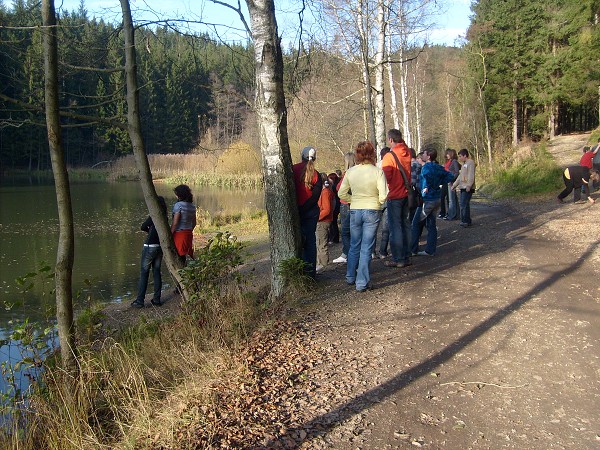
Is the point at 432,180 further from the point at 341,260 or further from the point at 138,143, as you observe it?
the point at 138,143

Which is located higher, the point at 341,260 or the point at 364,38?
the point at 364,38

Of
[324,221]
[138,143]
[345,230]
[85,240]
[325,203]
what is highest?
[138,143]

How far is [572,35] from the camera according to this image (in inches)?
1217

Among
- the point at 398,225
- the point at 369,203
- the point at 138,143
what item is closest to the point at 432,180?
the point at 398,225

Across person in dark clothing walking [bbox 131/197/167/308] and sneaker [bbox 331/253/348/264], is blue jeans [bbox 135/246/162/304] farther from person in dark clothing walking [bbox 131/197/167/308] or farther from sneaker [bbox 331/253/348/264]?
sneaker [bbox 331/253/348/264]

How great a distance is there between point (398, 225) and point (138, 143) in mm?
4042

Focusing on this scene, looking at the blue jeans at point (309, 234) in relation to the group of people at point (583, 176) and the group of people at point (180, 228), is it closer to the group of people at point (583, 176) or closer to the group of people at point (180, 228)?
the group of people at point (180, 228)

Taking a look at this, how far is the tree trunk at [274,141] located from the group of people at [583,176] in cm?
1141

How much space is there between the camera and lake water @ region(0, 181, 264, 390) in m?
12.0

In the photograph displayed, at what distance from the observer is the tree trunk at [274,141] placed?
21.9 feet

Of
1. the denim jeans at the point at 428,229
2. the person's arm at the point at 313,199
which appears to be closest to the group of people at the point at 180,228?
the person's arm at the point at 313,199

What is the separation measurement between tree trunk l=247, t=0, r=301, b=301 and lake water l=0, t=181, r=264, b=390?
2.34 m

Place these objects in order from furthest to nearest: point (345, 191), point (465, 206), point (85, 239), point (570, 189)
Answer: point (85, 239) → point (570, 189) → point (465, 206) → point (345, 191)

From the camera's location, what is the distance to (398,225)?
8.44 metres
